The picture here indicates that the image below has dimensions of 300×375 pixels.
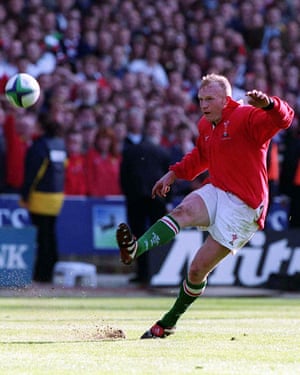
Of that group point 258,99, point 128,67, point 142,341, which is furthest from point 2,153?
point 258,99

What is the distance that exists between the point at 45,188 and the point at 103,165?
1.63m

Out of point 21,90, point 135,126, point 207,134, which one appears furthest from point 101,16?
point 207,134

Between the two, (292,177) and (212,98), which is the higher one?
(212,98)

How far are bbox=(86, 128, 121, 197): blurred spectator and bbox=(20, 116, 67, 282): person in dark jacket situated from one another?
90 cm

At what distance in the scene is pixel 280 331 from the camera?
36.6 ft

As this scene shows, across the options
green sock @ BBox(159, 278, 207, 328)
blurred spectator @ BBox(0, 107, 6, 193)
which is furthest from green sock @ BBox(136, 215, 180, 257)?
blurred spectator @ BBox(0, 107, 6, 193)

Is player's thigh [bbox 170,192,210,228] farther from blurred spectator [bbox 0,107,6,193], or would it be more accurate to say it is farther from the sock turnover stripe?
blurred spectator [bbox 0,107,6,193]

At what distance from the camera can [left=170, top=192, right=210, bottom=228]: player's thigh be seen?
1027cm

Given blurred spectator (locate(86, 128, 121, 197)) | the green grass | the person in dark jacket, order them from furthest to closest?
1. blurred spectator (locate(86, 128, 121, 197))
2. the person in dark jacket
3. the green grass

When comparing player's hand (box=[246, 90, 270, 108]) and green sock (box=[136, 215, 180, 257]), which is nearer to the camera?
player's hand (box=[246, 90, 270, 108])

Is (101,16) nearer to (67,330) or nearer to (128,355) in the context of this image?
(67,330)

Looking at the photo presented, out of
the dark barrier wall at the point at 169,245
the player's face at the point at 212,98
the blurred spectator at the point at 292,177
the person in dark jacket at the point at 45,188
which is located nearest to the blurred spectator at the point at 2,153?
the dark barrier wall at the point at 169,245

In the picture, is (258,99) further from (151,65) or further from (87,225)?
(151,65)

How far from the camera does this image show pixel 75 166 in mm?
19625
